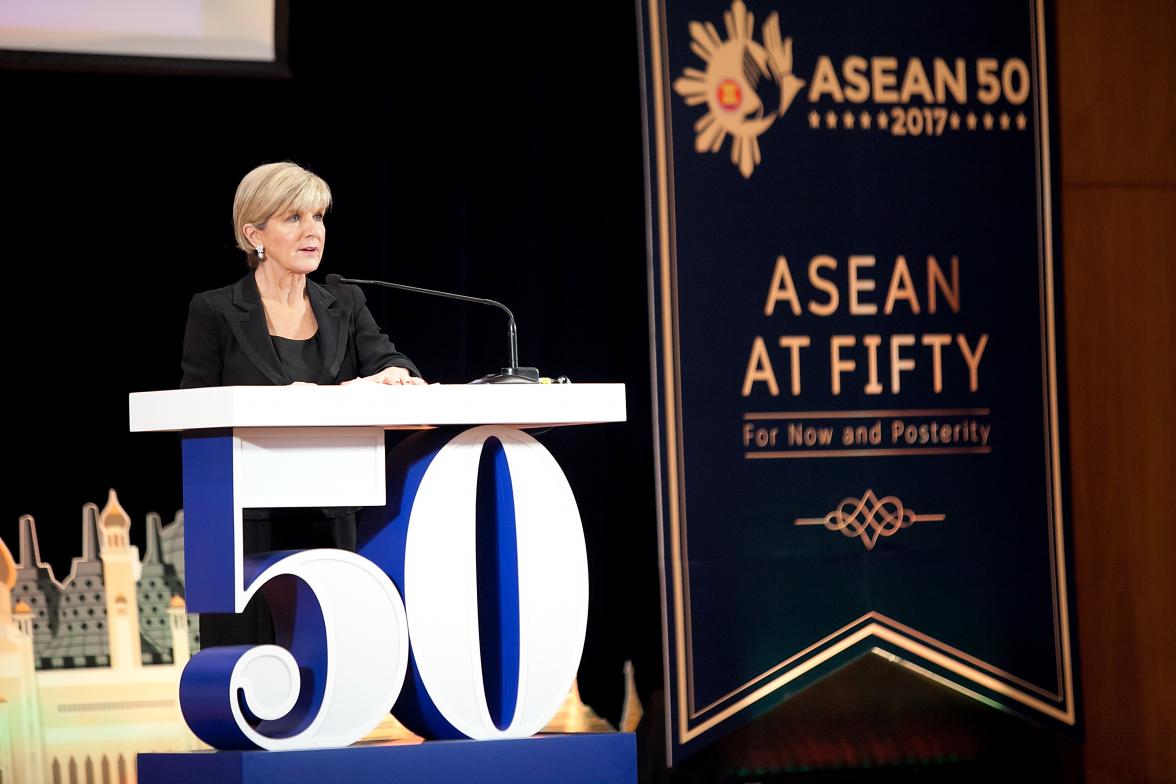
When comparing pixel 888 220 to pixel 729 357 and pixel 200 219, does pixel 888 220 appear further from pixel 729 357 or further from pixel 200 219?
pixel 200 219

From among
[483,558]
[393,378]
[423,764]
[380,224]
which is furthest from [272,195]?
[380,224]

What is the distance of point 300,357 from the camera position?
2.39 m

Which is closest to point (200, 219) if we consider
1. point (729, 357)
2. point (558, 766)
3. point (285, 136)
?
point (285, 136)

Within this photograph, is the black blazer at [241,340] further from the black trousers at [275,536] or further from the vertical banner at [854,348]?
the vertical banner at [854,348]

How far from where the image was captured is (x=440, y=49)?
363cm

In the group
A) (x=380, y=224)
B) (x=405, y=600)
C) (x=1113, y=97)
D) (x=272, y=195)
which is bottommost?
(x=405, y=600)

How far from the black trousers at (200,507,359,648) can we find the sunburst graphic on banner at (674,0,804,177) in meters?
1.67

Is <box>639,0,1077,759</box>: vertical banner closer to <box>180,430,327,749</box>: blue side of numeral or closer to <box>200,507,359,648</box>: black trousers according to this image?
<box>200,507,359,648</box>: black trousers

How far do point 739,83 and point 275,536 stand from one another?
1933mm

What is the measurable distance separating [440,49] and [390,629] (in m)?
2.02

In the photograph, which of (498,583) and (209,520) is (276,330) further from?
(498,583)

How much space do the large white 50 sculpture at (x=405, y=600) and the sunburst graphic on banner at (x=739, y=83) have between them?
1611 mm

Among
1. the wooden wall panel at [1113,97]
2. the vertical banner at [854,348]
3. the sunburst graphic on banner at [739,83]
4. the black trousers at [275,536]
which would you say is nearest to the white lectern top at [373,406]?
the black trousers at [275,536]

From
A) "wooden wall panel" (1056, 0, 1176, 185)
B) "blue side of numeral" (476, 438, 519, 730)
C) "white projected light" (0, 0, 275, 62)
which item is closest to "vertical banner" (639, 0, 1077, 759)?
"wooden wall panel" (1056, 0, 1176, 185)
